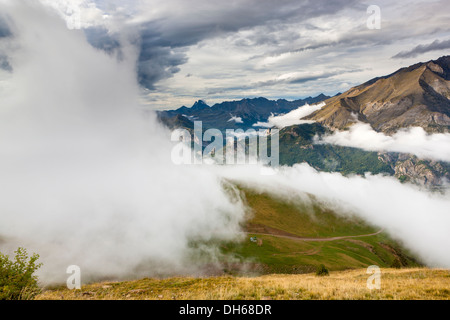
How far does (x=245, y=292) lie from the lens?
61.7ft

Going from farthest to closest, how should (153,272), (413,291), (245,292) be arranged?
(153,272) < (245,292) < (413,291)
